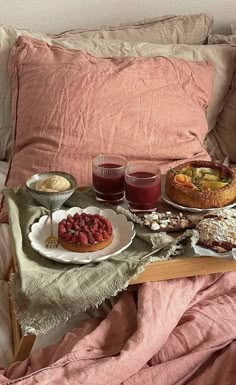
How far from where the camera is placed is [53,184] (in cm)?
150

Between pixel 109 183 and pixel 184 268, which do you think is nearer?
pixel 184 268

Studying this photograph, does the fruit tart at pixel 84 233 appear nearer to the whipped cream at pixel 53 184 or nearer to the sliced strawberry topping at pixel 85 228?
the sliced strawberry topping at pixel 85 228

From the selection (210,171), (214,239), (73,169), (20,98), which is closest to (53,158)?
(73,169)

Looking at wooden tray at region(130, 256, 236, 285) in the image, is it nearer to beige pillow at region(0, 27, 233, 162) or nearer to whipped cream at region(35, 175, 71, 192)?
whipped cream at region(35, 175, 71, 192)

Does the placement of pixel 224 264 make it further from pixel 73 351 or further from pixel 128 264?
pixel 73 351

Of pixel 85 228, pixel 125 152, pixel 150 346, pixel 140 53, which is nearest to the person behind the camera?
pixel 150 346

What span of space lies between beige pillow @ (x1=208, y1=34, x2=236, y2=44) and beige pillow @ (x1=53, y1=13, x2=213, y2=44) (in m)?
0.03

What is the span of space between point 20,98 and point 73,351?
838mm

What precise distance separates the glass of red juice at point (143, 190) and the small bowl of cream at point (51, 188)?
130 mm

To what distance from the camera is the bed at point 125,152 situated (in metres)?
1.25

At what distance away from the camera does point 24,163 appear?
1751 mm

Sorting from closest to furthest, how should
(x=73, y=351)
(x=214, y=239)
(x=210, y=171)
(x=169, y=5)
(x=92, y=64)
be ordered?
1. (x=73, y=351)
2. (x=214, y=239)
3. (x=210, y=171)
4. (x=92, y=64)
5. (x=169, y=5)

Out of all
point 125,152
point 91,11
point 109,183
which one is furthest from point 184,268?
point 91,11

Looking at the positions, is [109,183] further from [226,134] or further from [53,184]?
[226,134]
